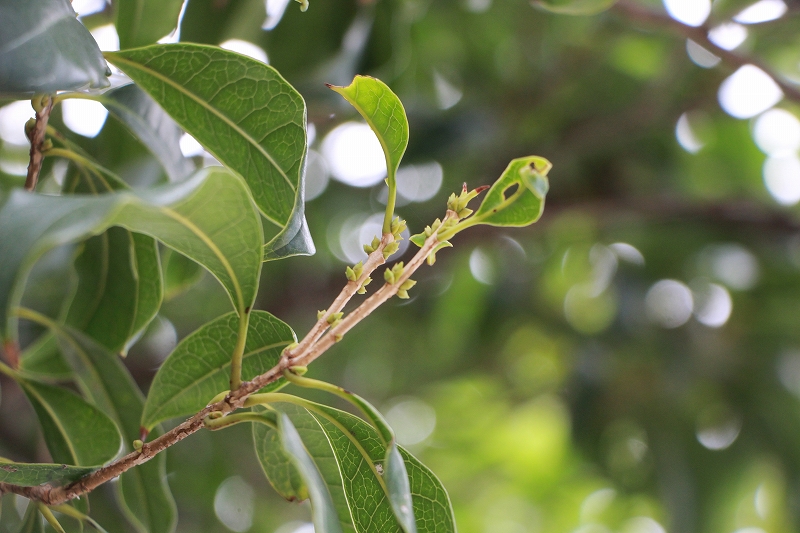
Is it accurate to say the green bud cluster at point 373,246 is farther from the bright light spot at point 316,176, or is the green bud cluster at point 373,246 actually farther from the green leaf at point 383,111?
the bright light spot at point 316,176

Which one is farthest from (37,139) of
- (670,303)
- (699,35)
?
(670,303)

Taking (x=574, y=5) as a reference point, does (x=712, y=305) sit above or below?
below

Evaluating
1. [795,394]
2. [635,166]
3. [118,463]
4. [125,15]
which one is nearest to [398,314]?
[635,166]

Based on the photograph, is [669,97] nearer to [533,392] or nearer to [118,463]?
[533,392]

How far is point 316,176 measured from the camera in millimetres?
1763

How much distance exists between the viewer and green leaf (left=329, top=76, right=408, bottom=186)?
488 millimetres

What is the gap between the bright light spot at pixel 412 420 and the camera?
2.39 m

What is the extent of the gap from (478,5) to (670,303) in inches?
43.3

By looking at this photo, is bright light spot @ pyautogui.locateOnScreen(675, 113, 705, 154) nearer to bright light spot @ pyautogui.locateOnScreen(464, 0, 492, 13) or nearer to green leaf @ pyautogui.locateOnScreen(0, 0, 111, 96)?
bright light spot @ pyautogui.locateOnScreen(464, 0, 492, 13)

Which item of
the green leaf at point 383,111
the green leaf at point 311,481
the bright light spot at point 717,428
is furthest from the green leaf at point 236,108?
the bright light spot at point 717,428

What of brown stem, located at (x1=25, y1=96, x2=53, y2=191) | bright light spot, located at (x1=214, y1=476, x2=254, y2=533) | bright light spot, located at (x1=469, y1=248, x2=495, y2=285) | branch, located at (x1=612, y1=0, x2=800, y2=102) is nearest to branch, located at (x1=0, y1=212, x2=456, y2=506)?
brown stem, located at (x1=25, y1=96, x2=53, y2=191)

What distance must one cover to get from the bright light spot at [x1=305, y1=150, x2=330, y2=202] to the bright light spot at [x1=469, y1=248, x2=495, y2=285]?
60 cm

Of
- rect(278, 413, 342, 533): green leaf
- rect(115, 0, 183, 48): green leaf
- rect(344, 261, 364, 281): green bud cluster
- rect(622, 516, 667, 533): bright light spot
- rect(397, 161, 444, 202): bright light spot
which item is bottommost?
rect(622, 516, 667, 533): bright light spot

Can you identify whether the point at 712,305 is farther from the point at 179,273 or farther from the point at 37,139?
the point at 37,139
